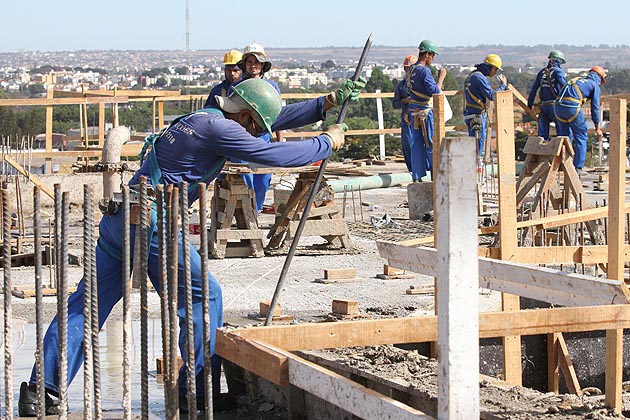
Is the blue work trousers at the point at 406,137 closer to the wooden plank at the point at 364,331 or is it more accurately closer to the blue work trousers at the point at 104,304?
the blue work trousers at the point at 104,304

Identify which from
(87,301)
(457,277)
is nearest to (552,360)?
(87,301)

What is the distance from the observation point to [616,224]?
683cm

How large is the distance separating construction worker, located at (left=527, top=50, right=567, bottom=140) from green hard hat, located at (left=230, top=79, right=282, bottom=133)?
41.5 ft

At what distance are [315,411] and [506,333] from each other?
1.07m

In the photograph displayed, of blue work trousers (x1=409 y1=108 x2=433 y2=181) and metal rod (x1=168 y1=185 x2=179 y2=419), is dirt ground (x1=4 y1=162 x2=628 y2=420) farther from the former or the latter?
metal rod (x1=168 y1=185 x2=179 y2=419)

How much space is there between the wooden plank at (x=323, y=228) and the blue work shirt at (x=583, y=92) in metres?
6.75

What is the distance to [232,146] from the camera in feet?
22.0

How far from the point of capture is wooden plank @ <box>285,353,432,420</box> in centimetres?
445

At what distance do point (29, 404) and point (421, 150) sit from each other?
38.2 feet

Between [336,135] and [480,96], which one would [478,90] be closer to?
[480,96]

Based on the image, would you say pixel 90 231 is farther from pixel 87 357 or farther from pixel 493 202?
pixel 493 202

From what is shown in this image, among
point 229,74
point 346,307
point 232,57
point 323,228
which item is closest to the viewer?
point 346,307

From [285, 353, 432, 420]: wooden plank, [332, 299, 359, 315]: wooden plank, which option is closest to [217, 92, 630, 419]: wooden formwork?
[285, 353, 432, 420]: wooden plank

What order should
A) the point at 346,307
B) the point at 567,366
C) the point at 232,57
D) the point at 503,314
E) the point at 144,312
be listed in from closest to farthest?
1. the point at 144,312
2. the point at 503,314
3. the point at 567,366
4. the point at 346,307
5. the point at 232,57
